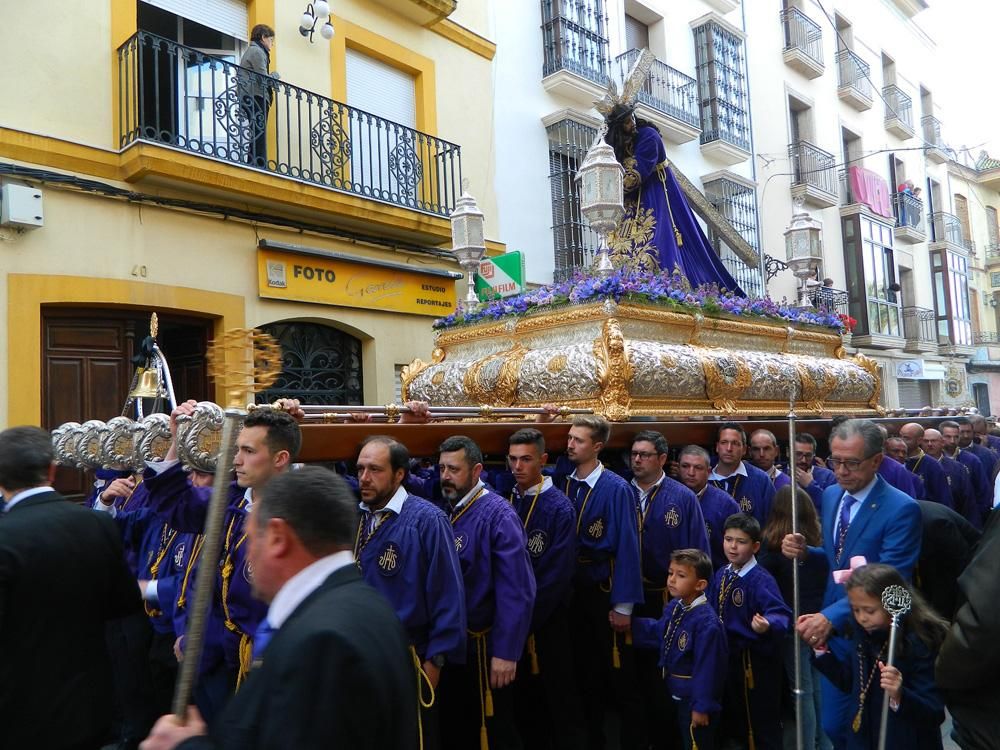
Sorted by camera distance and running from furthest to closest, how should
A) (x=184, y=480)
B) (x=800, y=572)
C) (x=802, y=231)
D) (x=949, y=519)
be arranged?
(x=802, y=231)
(x=800, y=572)
(x=949, y=519)
(x=184, y=480)

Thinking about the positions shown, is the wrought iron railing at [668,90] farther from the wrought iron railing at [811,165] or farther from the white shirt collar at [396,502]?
the white shirt collar at [396,502]

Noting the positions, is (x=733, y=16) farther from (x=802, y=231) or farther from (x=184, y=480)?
(x=184, y=480)

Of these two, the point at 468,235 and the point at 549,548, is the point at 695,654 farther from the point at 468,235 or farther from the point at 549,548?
the point at 468,235

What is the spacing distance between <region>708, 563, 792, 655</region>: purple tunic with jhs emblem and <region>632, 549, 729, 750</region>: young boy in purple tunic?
6.1 inches

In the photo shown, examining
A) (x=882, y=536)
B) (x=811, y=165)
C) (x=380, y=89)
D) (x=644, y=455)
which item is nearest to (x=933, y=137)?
(x=811, y=165)

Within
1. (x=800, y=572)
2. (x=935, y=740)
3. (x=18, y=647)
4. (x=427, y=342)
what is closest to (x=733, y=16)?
(x=427, y=342)

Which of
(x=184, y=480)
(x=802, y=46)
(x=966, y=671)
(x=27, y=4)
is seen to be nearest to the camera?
(x=966, y=671)

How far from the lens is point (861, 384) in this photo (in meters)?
7.86

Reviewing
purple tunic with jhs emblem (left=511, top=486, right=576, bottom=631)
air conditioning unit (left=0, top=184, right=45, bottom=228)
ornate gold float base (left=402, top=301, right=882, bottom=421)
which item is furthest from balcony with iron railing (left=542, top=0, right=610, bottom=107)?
purple tunic with jhs emblem (left=511, top=486, right=576, bottom=631)

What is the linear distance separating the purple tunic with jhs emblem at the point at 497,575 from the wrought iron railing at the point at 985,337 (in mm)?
24123

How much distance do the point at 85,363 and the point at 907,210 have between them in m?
19.4

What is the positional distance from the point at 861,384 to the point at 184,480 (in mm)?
6572

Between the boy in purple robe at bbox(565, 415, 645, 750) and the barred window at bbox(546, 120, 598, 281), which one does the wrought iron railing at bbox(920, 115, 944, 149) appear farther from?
the boy in purple robe at bbox(565, 415, 645, 750)

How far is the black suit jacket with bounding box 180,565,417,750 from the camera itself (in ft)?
4.64
